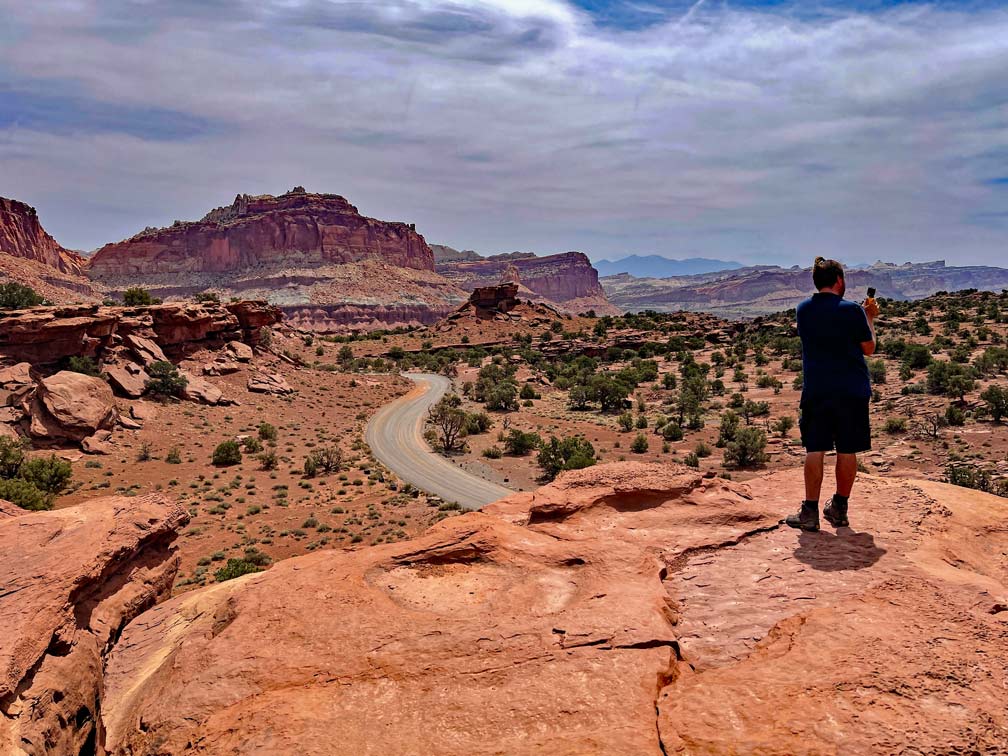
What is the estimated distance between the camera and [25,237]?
146 metres

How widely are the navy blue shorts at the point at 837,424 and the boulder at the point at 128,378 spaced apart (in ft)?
145

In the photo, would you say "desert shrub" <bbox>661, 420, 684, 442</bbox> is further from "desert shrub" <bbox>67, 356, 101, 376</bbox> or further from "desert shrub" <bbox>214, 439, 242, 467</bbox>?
"desert shrub" <bbox>67, 356, 101, 376</bbox>

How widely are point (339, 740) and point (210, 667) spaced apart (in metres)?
1.48

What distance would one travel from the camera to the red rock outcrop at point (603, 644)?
3.12 metres

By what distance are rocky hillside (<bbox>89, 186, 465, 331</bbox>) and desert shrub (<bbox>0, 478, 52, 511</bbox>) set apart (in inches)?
5801

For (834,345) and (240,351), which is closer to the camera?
(834,345)

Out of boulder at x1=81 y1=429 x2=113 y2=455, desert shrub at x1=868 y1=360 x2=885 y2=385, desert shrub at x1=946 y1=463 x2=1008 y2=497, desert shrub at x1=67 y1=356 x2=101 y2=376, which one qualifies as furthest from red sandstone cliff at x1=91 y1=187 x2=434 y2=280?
desert shrub at x1=946 y1=463 x2=1008 y2=497

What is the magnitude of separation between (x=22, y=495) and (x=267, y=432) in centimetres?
1853

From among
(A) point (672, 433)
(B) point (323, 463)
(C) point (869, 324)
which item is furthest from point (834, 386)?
(A) point (672, 433)

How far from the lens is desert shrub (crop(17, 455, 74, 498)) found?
83.9 ft

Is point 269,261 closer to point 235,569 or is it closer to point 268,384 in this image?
point 268,384

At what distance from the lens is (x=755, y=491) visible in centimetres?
731

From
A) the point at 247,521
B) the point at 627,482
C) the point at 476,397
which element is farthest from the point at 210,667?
the point at 476,397

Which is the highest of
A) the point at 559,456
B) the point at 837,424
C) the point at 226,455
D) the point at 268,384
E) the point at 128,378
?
the point at 837,424
